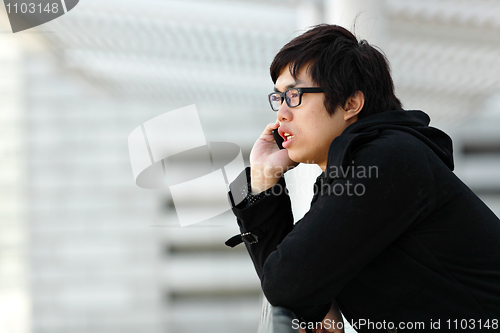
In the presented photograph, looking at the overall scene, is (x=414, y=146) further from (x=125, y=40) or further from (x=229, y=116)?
(x=229, y=116)

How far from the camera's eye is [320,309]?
35.4 inches

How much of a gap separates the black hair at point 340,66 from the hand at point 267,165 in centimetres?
18

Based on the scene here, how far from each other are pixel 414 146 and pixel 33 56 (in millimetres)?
28074

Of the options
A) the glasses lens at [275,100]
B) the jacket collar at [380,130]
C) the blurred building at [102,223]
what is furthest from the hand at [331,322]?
the blurred building at [102,223]

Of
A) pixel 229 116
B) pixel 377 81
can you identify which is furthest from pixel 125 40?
pixel 229 116

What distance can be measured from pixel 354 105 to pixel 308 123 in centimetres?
11

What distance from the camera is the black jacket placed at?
758mm

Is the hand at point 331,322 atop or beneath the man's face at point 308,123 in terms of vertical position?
beneath

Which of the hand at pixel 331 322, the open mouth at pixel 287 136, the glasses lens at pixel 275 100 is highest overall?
the glasses lens at pixel 275 100

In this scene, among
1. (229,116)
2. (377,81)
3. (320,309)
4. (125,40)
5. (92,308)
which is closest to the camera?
(320,309)

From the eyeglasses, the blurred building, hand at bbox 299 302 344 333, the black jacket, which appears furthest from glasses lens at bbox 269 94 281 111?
the blurred building

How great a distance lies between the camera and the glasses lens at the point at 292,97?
1.00 m

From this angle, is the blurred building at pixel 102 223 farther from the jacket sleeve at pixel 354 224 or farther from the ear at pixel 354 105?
the jacket sleeve at pixel 354 224

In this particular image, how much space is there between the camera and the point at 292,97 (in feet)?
3.32
